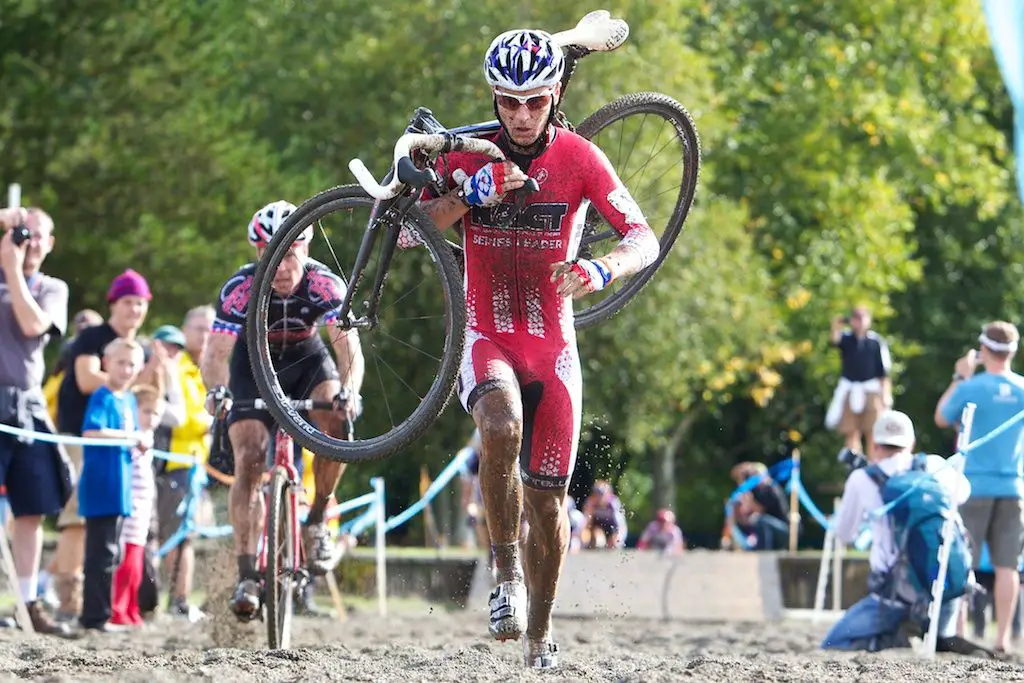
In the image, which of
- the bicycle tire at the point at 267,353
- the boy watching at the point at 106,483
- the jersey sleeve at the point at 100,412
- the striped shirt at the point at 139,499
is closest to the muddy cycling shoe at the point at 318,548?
the bicycle tire at the point at 267,353

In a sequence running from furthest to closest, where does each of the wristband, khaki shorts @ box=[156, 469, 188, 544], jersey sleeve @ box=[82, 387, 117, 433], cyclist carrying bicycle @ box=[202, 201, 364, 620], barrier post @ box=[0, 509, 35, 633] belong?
khaki shorts @ box=[156, 469, 188, 544], jersey sleeve @ box=[82, 387, 117, 433], barrier post @ box=[0, 509, 35, 633], cyclist carrying bicycle @ box=[202, 201, 364, 620], the wristband

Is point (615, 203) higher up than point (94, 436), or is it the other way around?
point (615, 203)

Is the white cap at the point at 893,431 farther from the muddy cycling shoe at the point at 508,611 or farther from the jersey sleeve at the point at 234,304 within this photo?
the muddy cycling shoe at the point at 508,611

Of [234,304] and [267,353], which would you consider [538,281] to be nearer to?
[267,353]

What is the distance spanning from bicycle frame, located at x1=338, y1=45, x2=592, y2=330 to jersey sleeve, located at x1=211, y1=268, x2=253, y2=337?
1.38 meters

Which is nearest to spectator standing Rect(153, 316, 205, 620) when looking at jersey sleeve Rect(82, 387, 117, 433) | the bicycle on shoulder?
jersey sleeve Rect(82, 387, 117, 433)

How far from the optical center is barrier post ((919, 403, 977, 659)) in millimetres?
10922

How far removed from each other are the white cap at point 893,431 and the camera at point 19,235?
516cm

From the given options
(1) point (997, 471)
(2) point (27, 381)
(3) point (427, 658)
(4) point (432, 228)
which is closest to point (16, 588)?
(2) point (27, 381)

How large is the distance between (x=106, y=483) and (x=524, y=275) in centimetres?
480

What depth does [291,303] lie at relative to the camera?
30.7 feet

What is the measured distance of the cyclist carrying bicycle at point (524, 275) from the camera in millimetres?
7637

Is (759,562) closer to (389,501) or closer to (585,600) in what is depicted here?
(585,600)

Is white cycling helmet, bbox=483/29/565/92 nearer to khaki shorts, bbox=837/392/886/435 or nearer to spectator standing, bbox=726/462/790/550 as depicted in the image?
khaki shorts, bbox=837/392/886/435
